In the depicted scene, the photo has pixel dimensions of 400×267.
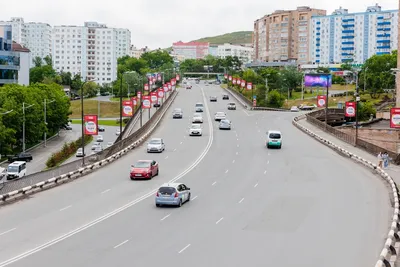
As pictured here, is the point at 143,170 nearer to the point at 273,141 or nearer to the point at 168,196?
the point at 168,196

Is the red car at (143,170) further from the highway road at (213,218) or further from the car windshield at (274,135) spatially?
the car windshield at (274,135)

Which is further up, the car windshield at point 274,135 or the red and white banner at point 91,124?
the red and white banner at point 91,124

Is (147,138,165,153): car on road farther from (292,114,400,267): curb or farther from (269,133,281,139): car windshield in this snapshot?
(292,114,400,267): curb

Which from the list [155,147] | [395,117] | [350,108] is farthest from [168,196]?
[350,108]

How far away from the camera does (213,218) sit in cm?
2973

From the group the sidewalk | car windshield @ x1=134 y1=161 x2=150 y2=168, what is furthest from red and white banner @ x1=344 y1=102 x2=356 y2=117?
car windshield @ x1=134 y1=161 x2=150 y2=168

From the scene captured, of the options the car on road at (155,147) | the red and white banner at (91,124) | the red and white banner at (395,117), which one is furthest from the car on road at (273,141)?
the red and white banner at (91,124)

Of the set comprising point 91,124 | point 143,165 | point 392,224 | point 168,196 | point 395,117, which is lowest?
point 392,224

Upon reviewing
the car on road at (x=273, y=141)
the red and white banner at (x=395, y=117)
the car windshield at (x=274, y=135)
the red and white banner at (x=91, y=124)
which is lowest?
the car on road at (x=273, y=141)

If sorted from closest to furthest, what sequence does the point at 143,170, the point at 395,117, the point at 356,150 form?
the point at 143,170
the point at 395,117
the point at 356,150

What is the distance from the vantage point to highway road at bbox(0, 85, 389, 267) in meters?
22.7

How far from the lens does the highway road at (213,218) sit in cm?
2266

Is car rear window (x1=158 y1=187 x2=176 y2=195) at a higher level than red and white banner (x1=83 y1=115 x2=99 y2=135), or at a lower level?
lower

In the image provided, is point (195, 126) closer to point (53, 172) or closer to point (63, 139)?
point (53, 172)
